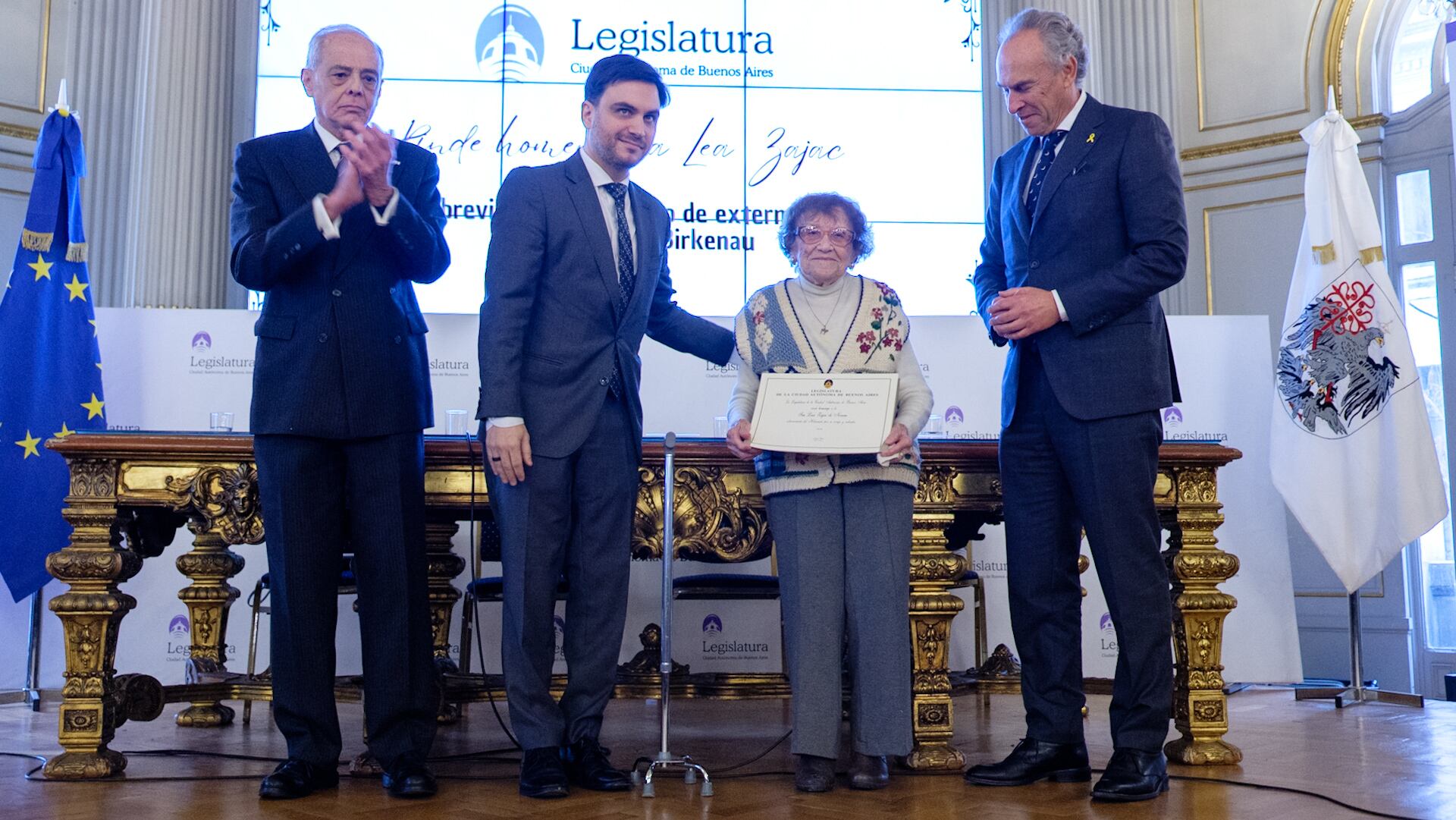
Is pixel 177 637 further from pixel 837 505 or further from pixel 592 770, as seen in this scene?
pixel 837 505

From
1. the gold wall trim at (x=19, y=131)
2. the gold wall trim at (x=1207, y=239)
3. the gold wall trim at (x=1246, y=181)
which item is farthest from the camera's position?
the gold wall trim at (x=1207, y=239)

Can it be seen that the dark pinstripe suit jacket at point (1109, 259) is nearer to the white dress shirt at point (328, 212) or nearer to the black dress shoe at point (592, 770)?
the black dress shoe at point (592, 770)

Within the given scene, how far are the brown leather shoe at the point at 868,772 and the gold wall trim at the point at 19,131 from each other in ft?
18.1

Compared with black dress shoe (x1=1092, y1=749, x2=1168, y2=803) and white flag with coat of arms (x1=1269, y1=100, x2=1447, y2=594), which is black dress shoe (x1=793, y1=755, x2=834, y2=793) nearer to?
→ black dress shoe (x1=1092, y1=749, x2=1168, y2=803)

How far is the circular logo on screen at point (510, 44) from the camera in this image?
20.9ft

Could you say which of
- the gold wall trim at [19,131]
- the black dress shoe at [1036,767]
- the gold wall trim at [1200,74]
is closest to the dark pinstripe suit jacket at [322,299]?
the black dress shoe at [1036,767]

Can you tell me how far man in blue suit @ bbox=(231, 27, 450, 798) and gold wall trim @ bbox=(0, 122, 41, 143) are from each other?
434cm

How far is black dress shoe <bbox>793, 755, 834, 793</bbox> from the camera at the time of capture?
261 cm

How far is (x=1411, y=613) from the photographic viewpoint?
6023 mm

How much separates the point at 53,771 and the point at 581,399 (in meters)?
1.52

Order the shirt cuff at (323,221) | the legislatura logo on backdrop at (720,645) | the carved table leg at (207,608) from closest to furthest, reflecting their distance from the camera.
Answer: the shirt cuff at (323,221) → the carved table leg at (207,608) → the legislatura logo on backdrop at (720,645)

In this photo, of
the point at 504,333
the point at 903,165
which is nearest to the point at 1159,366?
the point at 504,333

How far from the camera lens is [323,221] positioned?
2.47 metres

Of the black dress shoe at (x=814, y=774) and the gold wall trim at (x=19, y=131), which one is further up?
the gold wall trim at (x=19, y=131)
